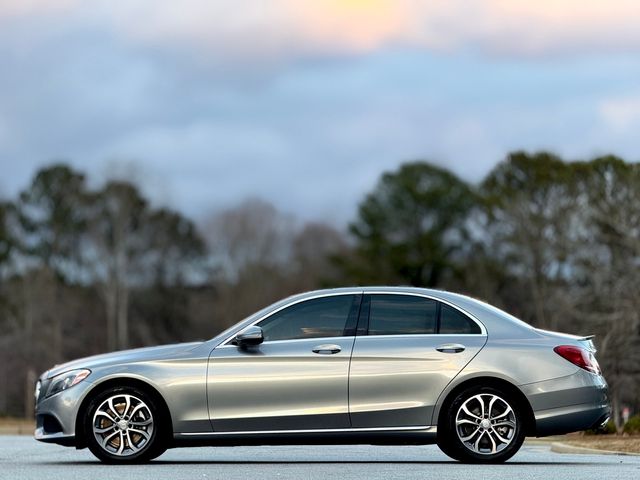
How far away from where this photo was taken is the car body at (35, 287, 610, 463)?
1335 cm

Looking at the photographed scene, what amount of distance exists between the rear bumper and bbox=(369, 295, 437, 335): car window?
1081 mm

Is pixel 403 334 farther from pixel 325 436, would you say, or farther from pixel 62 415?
pixel 62 415

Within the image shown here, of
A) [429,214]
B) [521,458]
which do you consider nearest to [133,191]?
[429,214]

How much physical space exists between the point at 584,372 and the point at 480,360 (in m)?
0.98

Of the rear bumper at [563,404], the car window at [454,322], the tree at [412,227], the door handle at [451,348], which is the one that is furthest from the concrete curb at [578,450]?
the tree at [412,227]

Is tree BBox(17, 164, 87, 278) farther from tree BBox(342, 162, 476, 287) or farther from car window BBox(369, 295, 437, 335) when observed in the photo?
car window BBox(369, 295, 437, 335)

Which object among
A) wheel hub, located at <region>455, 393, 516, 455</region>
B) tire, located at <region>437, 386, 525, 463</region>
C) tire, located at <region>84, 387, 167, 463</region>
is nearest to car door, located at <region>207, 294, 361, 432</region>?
tire, located at <region>84, 387, 167, 463</region>

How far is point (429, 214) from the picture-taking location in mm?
88625

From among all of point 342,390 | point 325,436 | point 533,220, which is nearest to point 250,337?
point 342,390

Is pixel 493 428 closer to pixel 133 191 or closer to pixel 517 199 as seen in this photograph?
Result: pixel 517 199

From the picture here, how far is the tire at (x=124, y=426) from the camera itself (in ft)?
44.3

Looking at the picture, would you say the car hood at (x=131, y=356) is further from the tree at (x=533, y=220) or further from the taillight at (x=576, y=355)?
the tree at (x=533, y=220)

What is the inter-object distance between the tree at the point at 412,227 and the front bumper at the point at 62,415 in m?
71.0

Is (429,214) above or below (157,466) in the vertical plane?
above
